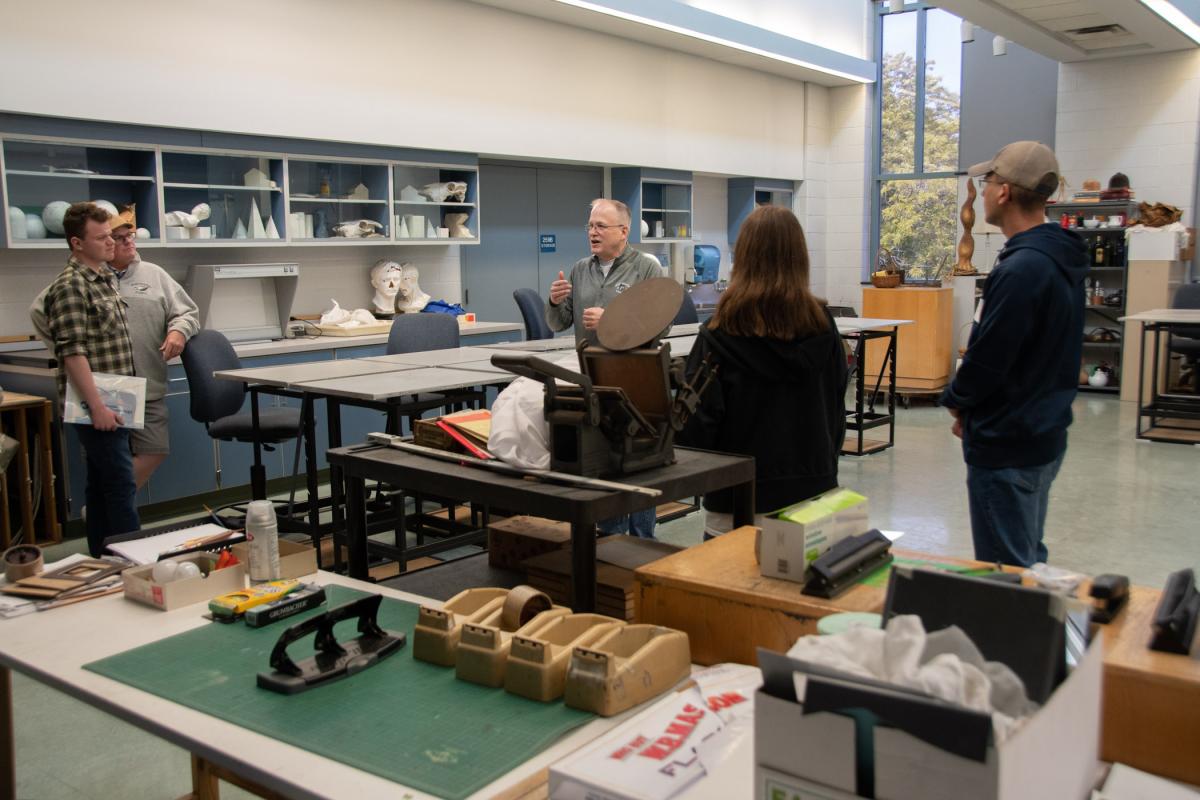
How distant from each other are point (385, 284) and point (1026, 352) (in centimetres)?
513

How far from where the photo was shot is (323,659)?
5.41ft

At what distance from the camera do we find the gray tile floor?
2.83 meters

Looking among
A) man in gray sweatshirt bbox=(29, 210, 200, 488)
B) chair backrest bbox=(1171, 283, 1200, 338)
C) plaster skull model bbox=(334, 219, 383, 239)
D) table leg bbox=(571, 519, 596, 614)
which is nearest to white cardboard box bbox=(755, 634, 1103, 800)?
table leg bbox=(571, 519, 596, 614)

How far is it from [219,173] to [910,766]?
6.07 meters

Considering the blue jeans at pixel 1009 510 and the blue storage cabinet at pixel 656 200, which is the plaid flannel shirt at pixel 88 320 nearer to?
the blue jeans at pixel 1009 510

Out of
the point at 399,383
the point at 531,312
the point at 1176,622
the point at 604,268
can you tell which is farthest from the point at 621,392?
the point at 531,312

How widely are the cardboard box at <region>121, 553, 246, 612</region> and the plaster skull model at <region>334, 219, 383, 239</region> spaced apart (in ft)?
→ 15.7

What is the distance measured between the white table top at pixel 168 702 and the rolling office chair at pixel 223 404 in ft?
9.49

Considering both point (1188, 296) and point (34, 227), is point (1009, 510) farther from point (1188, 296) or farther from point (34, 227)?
point (1188, 296)

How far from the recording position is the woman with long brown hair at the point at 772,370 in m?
2.57

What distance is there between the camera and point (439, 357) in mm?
5289

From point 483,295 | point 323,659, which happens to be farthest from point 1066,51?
point 323,659

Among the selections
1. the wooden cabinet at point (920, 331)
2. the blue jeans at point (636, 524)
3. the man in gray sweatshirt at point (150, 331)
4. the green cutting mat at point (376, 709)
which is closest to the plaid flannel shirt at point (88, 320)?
the man in gray sweatshirt at point (150, 331)

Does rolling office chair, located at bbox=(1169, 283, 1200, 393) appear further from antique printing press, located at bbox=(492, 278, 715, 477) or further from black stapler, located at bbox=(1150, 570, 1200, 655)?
black stapler, located at bbox=(1150, 570, 1200, 655)
